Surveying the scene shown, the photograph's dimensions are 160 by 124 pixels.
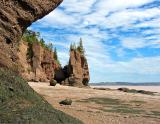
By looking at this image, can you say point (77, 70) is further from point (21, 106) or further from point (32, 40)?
point (21, 106)

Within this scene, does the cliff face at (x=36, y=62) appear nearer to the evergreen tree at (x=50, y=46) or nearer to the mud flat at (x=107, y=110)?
the evergreen tree at (x=50, y=46)

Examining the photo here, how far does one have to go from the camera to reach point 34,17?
56.7 ft

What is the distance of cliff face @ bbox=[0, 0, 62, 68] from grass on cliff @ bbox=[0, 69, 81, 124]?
3.41 ft

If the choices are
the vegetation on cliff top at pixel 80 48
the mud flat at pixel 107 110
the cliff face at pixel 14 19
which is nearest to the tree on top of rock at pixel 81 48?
the vegetation on cliff top at pixel 80 48

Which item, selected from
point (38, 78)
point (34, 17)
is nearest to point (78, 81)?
point (38, 78)

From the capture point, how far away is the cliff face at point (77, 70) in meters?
83.4

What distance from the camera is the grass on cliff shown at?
42.2 ft

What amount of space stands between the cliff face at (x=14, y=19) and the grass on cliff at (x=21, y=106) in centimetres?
104

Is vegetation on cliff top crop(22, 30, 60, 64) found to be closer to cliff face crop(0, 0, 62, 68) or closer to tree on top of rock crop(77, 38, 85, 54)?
tree on top of rock crop(77, 38, 85, 54)

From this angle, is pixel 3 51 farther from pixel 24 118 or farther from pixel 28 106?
pixel 24 118

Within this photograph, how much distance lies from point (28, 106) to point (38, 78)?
6809cm

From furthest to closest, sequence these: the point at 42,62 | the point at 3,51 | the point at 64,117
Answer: the point at 42,62
the point at 3,51
the point at 64,117

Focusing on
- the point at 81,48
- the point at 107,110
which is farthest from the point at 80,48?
the point at 107,110

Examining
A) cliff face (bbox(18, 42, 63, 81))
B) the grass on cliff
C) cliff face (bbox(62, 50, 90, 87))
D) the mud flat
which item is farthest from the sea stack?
the grass on cliff
